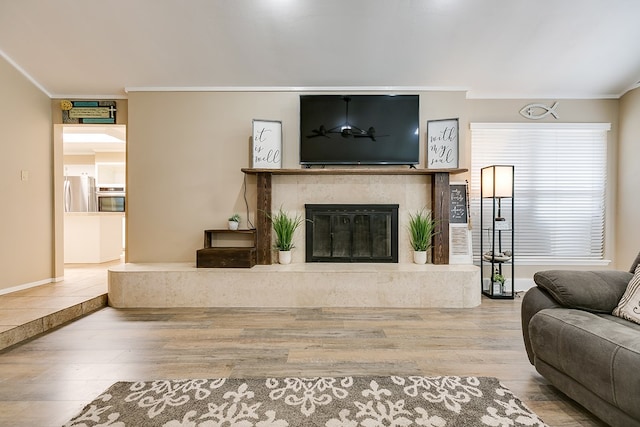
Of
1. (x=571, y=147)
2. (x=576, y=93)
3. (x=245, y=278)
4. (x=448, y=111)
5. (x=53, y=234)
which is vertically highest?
(x=576, y=93)

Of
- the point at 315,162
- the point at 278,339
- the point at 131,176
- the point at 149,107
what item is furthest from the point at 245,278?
the point at 149,107

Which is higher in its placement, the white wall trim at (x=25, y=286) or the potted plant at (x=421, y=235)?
the potted plant at (x=421, y=235)

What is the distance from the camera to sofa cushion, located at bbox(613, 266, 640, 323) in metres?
1.65

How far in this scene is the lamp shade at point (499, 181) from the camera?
360cm

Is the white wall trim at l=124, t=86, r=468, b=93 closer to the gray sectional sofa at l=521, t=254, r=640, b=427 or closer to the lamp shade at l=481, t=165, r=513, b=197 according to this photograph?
the lamp shade at l=481, t=165, r=513, b=197

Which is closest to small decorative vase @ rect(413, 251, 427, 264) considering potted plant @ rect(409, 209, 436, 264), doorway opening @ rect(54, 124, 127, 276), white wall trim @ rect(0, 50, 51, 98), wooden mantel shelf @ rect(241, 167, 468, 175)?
potted plant @ rect(409, 209, 436, 264)

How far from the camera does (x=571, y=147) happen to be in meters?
4.03

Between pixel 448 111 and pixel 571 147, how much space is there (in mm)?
1616

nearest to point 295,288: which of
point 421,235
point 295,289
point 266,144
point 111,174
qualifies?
point 295,289

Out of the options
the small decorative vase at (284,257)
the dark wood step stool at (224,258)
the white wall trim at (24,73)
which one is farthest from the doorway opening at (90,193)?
the small decorative vase at (284,257)

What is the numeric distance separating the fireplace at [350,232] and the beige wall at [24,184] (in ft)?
10.3

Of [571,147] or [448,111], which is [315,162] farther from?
[571,147]

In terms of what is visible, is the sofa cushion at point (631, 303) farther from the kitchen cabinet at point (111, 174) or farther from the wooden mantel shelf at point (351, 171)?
the kitchen cabinet at point (111, 174)

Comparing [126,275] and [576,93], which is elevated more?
[576,93]
